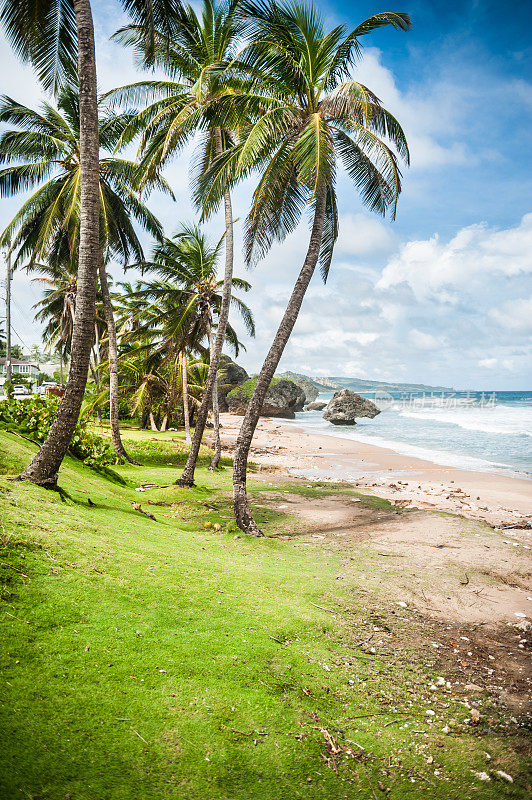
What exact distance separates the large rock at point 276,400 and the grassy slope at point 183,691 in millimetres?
41654

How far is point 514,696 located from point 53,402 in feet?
28.6

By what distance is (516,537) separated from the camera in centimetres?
947

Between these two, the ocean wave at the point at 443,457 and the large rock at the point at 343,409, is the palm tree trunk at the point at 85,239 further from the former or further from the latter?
the large rock at the point at 343,409

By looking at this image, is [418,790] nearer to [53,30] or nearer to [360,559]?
[360,559]

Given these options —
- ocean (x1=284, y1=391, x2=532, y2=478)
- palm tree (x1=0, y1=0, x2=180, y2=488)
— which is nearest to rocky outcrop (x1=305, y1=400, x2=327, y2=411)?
ocean (x1=284, y1=391, x2=532, y2=478)

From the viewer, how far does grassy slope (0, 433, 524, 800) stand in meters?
2.32

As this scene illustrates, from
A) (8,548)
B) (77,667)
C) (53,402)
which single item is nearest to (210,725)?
(77,667)

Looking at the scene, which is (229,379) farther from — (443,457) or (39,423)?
(39,423)

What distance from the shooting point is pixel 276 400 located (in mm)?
50969

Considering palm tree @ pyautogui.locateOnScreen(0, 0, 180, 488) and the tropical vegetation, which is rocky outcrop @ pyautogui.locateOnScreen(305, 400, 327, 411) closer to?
the tropical vegetation

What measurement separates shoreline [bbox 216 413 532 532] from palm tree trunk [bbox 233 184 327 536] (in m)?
5.61

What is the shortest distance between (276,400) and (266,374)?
4234cm

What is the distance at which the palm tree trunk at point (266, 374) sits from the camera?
832 centimetres

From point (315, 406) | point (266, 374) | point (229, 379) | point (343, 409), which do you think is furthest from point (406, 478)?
point (315, 406)
